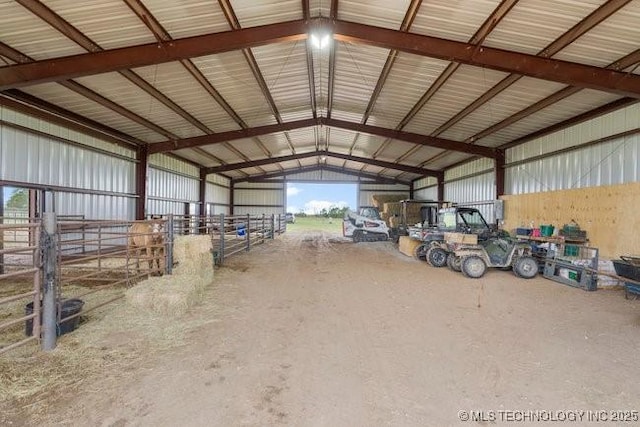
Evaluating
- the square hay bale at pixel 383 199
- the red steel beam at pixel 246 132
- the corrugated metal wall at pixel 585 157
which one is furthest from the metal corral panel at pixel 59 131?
the square hay bale at pixel 383 199

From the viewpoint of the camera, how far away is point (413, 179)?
28.1 metres

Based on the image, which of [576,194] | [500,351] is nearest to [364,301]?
[500,351]

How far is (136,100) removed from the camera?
10445mm

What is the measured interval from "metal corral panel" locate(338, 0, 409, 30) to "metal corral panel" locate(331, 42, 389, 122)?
1045mm

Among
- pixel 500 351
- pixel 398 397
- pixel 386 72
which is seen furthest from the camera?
pixel 386 72

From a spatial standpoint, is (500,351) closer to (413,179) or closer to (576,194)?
(576,194)

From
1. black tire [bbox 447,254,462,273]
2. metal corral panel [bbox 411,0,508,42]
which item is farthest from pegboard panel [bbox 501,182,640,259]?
metal corral panel [bbox 411,0,508,42]

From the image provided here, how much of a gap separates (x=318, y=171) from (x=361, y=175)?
3.60 m

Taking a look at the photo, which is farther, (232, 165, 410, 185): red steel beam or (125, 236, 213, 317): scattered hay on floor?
(232, 165, 410, 185): red steel beam

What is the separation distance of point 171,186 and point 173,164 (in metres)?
1.20

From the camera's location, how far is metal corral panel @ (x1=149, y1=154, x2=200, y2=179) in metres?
16.4

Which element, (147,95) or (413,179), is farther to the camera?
(413,179)

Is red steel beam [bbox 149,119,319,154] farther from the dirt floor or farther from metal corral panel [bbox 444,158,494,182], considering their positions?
the dirt floor

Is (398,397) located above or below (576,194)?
below
